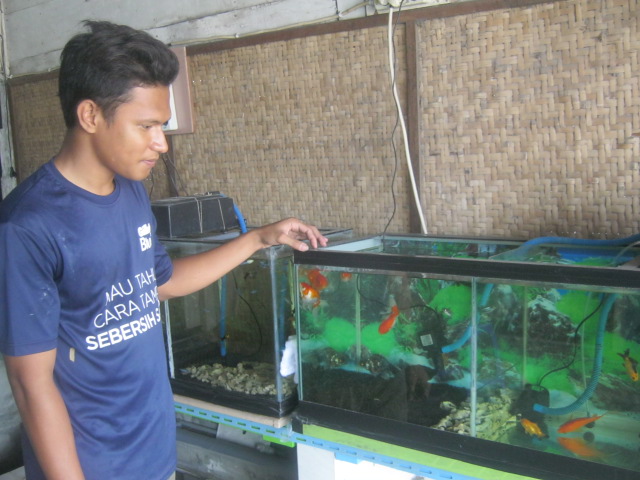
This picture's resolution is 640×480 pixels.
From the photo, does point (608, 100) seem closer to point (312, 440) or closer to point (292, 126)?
point (292, 126)

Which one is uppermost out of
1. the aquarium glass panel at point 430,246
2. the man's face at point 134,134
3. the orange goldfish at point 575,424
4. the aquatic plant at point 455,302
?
the man's face at point 134,134

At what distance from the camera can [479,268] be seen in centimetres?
113

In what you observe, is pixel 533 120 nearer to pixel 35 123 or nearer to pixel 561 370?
pixel 561 370

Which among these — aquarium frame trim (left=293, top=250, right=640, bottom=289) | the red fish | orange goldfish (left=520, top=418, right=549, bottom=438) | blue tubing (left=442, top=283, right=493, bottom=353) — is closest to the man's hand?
aquarium frame trim (left=293, top=250, right=640, bottom=289)

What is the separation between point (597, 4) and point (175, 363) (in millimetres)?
1546

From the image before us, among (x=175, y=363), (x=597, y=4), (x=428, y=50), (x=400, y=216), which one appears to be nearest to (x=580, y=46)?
(x=597, y=4)

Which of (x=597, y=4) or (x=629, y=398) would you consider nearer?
(x=629, y=398)

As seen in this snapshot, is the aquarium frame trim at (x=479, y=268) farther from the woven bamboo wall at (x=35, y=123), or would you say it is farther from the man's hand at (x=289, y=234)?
the woven bamboo wall at (x=35, y=123)

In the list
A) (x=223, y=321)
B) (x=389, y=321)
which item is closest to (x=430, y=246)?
(x=389, y=321)

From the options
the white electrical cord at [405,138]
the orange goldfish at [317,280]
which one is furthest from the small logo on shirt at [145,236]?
the white electrical cord at [405,138]

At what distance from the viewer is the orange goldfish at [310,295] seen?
1420 mm

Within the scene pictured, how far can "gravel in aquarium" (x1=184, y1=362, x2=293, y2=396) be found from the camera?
1575 mm

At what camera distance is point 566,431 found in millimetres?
1132

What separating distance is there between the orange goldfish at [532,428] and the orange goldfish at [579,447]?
36 mm
